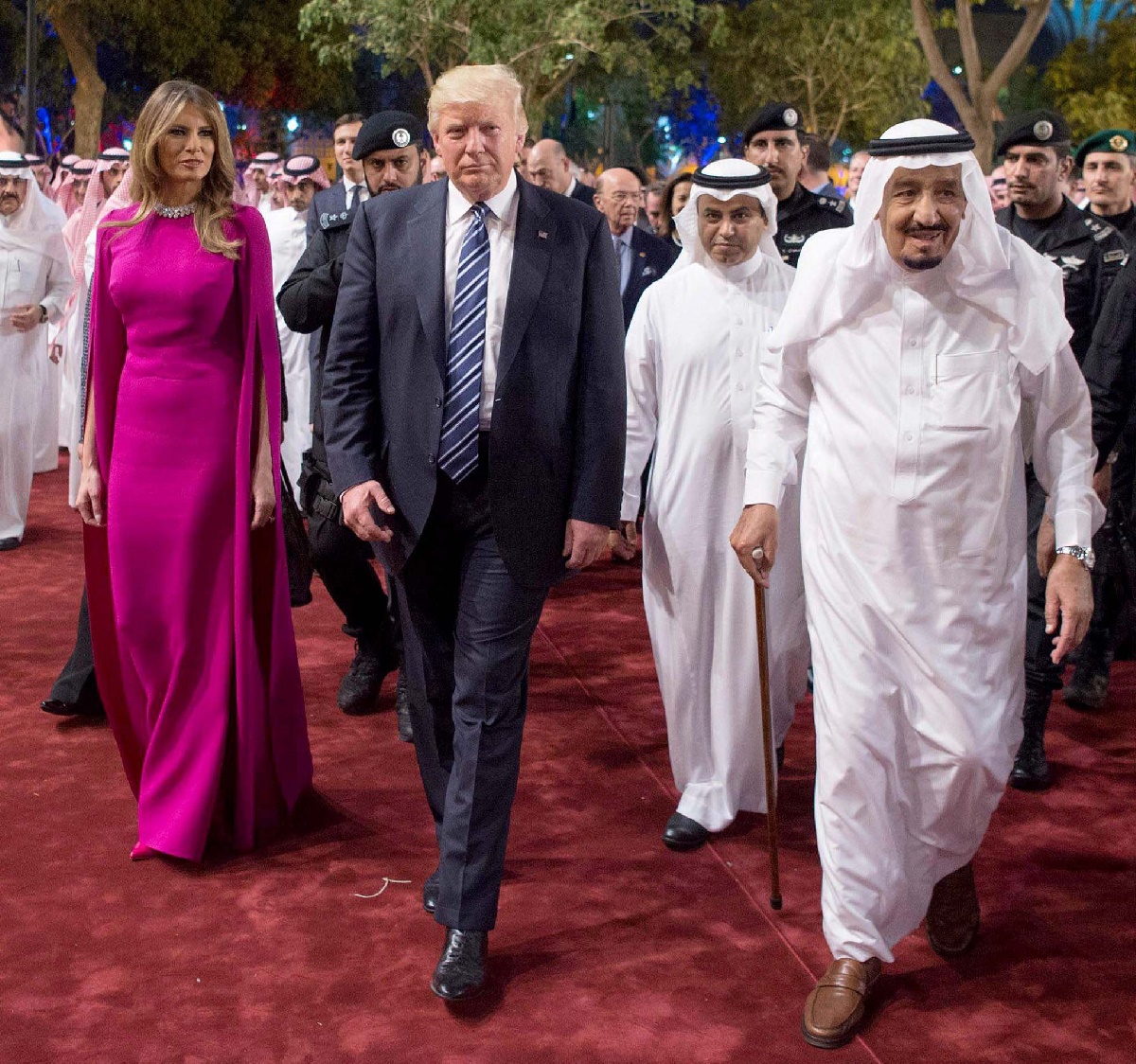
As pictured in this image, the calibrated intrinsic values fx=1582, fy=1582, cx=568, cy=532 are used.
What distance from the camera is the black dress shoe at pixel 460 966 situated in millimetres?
3629

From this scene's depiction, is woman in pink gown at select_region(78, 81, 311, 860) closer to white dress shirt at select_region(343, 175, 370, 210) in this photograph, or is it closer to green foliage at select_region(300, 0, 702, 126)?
white dress shirt at select_region(343, 175, 370, 210)

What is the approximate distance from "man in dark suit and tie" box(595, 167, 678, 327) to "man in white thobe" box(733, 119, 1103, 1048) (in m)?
4.28

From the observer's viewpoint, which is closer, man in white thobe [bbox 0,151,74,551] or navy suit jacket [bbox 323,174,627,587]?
navy suit jacket [bbox 323,174,627,587]

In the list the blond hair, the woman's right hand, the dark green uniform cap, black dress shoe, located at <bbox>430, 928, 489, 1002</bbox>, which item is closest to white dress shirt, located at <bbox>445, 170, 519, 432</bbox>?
the blond hair

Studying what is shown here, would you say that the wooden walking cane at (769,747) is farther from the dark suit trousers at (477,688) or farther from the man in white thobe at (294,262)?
the man in white thobe at (294,262)

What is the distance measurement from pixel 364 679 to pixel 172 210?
2077 millimetres

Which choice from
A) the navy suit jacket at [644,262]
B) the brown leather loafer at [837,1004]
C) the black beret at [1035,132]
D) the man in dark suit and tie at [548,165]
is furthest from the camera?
the man in dark suit and tie at [548,165]

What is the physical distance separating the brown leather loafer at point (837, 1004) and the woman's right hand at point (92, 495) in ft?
8.03

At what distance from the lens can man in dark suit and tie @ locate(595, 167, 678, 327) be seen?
799cm

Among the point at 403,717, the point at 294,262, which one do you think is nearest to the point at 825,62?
the point at 294,262

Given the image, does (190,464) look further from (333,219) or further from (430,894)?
(430,894)

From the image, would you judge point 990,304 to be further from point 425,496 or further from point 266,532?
point 266,532

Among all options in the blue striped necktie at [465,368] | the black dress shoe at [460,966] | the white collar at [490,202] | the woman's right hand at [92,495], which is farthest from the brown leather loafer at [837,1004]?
the woman's right hand at [92,495]

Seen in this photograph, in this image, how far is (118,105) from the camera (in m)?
34.8
